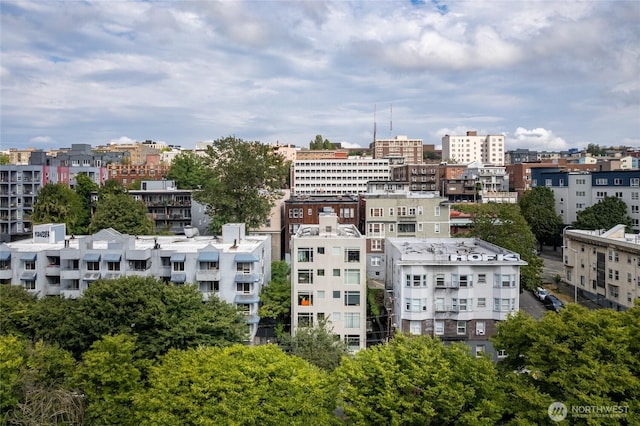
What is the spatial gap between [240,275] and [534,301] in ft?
109

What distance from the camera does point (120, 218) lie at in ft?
203

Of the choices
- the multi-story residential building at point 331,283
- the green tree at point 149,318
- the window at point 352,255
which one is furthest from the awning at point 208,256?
the window at point 352,255

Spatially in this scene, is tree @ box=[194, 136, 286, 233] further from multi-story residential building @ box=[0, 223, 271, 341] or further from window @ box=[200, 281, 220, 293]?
window @ box=[200, 281, 220, 293]

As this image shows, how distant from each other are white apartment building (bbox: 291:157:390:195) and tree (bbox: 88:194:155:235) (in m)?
73.7

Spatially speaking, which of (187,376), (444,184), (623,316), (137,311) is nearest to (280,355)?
(187,376)

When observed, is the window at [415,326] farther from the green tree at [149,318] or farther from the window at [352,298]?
the green tree at [149,318]

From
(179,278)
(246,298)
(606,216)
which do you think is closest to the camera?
(179,278)

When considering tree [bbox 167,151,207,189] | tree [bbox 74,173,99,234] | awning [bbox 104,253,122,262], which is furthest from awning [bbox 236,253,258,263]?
tree [bbox 167,151,207,189]

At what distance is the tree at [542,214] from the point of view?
8062 cm

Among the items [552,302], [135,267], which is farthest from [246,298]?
[552,302]

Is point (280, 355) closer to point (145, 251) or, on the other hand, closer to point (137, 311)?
point (137, 311)

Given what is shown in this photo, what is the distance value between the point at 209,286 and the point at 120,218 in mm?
27359

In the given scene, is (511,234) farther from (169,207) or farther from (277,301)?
(169,207)

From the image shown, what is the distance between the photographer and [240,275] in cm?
3956
